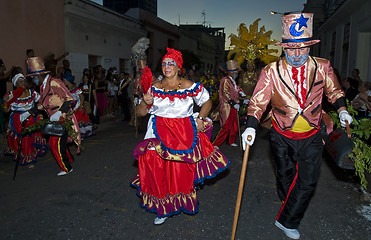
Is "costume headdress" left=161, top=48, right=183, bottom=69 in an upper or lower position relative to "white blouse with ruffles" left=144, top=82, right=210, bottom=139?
upper

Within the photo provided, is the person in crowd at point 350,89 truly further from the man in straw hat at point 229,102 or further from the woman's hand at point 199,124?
the woman's hand at point 199,124

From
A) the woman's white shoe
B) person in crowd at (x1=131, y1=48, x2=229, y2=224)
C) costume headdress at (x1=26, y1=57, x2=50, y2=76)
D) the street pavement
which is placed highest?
costume headdress at (x1=26, y1=57, x2=50, y2=76)

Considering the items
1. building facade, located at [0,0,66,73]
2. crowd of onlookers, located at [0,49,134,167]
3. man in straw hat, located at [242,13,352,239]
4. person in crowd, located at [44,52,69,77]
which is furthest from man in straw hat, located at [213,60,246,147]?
building facade, located at [0,0,66,73]

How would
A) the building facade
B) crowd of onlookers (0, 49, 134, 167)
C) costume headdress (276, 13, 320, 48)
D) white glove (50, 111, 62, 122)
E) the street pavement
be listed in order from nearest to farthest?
costume headdress (276, 13, 320, 48) → the street pavement → white glove (50, 111, 62, 122) → crowd of onlookers (0, 49, 134, 167) → the building facade

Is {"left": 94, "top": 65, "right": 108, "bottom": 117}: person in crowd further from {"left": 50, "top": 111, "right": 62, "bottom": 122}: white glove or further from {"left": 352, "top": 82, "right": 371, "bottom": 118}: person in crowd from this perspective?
{"left": 352, "top": 82, "right": 371, "bottom": 118}: person in crowd

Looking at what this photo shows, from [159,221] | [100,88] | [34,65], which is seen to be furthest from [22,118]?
[100,88]

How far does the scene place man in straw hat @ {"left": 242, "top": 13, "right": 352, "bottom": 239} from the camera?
11.0 feet

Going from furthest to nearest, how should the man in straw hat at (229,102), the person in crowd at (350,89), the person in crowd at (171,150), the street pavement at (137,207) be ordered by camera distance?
the person in crowd at (350,89) < the man in straw hat at (229,102) < the person in crowd at (171,150) < the street pavement at (137,207)

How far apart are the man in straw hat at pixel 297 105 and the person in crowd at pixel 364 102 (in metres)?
3.22

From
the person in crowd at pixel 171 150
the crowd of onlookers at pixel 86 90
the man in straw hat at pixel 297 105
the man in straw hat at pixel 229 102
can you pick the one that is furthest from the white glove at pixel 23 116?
the man in straw hat at pixel 297 105

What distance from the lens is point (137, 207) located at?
433 cm

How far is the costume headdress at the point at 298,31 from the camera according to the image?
332 cm

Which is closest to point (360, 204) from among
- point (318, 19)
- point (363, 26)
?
point (363, 26)

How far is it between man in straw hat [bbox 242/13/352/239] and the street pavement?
23.4 inches
